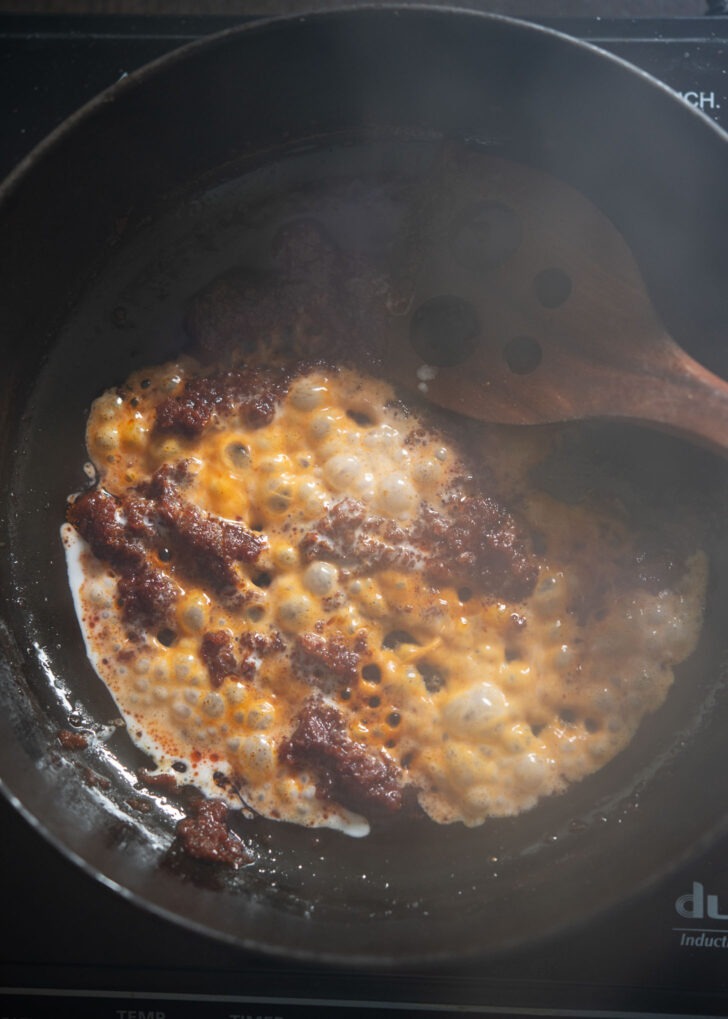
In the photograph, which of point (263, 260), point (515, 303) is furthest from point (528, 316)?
point (263, 260)

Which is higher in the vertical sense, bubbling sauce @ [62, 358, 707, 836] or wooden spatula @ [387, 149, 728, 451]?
wooden spatula @ [387, 149, 728, 451]

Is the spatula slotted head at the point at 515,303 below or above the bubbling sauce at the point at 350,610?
above

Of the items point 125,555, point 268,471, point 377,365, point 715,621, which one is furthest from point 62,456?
point 715,621

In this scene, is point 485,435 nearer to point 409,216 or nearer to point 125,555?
point 409,216
